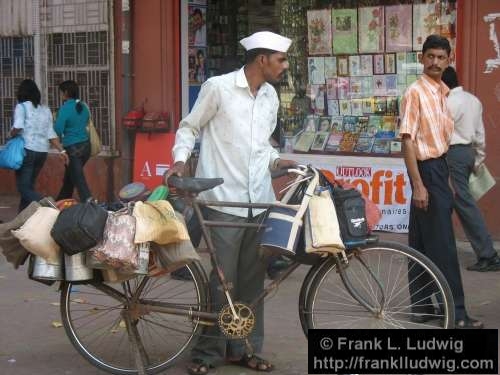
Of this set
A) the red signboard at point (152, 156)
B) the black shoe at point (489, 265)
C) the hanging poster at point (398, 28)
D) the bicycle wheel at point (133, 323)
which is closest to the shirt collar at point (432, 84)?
the bicycle wheel at point (133, 323)

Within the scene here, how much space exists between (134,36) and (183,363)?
18.5 feet

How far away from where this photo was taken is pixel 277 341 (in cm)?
558

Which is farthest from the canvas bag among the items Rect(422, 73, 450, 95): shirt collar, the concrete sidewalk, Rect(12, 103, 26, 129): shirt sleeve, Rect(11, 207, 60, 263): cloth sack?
Rect(12, 103, 26, 129): shirt sleeve

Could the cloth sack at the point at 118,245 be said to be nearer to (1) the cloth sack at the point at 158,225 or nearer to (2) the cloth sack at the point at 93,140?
(1) the cloth sack at the point at 158,225

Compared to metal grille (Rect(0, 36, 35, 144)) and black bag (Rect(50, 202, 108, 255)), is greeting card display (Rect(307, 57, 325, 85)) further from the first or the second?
black bag (Rect(50, 202, 108, 255))

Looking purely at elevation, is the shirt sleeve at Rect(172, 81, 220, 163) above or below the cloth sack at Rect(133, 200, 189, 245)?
above

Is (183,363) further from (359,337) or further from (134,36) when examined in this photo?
(134,36)

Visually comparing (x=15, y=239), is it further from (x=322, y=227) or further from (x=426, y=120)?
(x=426, y=120)

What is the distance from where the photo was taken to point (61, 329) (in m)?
5.93

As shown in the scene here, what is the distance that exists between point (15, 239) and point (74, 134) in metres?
5.52

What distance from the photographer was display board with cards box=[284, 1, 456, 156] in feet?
29.1

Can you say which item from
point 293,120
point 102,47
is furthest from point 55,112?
point 293,120

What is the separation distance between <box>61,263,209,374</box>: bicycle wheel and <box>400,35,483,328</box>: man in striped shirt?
1.54 meters

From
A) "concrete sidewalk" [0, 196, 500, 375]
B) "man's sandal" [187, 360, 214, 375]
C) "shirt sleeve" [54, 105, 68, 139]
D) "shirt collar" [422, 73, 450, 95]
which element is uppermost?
"shirt collar" [422, 73, 450, 95]
